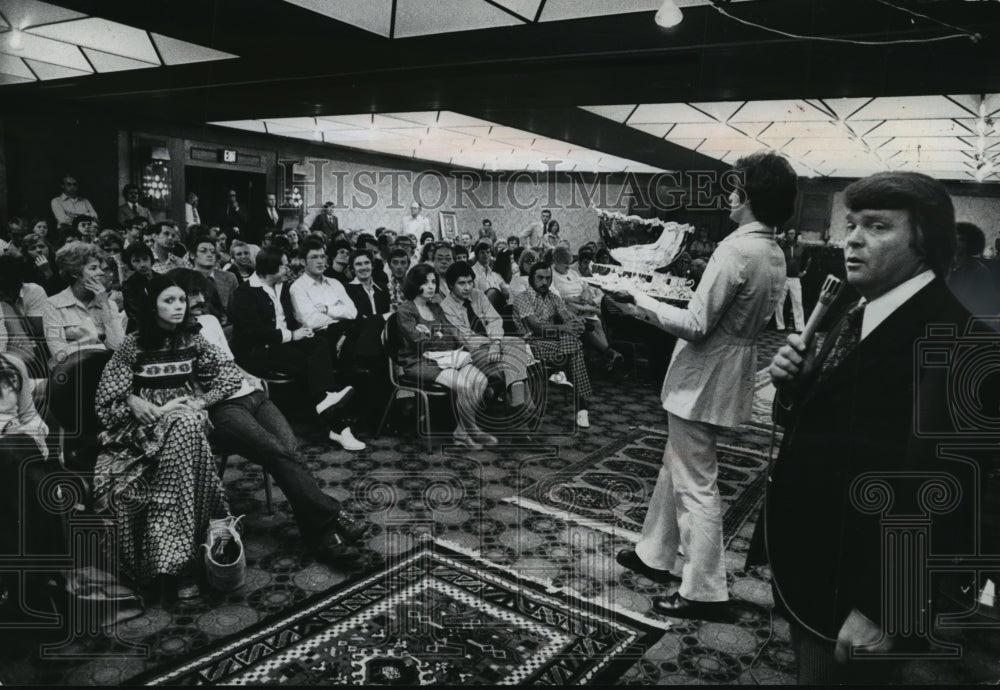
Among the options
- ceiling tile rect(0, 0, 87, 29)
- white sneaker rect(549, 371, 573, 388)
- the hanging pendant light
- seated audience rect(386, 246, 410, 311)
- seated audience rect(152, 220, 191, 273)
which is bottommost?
white sneaker rect(549, 371, 573, 388)

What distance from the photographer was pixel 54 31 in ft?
19.2

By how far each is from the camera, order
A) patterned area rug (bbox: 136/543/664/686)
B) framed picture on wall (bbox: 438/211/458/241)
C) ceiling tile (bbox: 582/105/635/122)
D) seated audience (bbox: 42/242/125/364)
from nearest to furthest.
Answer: patterned area rug (bbox: 136/543/664/686)
seated audience (bbox: 42/242/125/364)
ceiling tile (bbox: 582/105/635/122)
framed picture on wall (bbox: 438/211/458/241)

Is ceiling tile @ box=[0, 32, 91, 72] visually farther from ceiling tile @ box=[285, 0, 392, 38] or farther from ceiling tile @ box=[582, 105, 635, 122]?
ceiling tile @ box=[582, 105, 635, 122]

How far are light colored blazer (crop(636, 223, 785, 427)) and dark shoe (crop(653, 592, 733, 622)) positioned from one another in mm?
710

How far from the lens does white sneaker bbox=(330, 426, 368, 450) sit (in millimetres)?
4216

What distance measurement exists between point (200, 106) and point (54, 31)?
283cm

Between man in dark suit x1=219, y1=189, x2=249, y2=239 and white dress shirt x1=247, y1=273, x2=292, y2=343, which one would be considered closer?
white dress shirt x1=247, y1=273, x2=292, y2=343

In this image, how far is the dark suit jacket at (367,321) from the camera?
4613 millimetres

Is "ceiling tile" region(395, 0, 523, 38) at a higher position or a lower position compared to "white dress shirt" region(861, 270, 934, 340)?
higher

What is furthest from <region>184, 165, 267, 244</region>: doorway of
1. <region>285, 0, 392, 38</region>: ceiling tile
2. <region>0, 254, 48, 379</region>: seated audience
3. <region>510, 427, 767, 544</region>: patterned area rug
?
<region>510, 427, 767, 544</region>: patterned area rug

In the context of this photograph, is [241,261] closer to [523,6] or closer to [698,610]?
[523,6]

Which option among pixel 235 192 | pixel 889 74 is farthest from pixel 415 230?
pixel 889 74

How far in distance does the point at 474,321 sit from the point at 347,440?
4.30 ft

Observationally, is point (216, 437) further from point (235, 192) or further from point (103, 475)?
point (235, 192)
